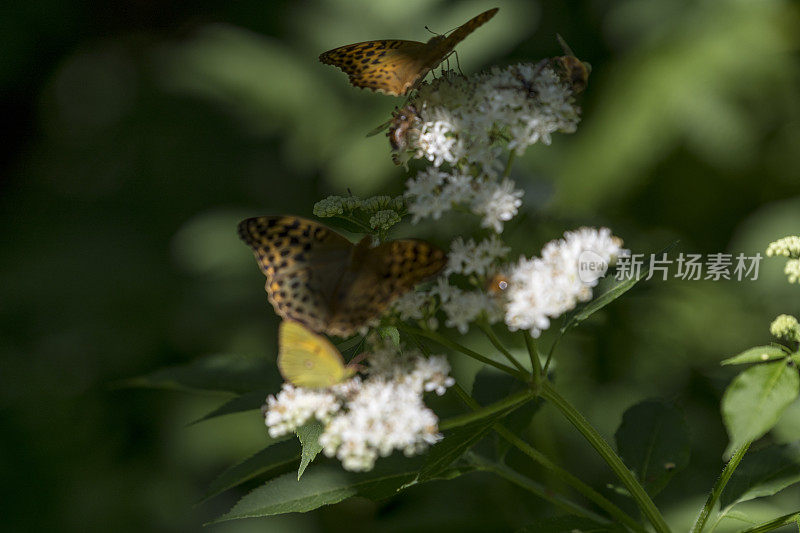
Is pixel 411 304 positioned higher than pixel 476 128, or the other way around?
pixel 476 128

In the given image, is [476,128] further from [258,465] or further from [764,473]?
[764,473]

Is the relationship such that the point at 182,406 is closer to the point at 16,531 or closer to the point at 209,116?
the point at 16,531

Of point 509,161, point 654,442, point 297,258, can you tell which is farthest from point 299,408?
point 654,442

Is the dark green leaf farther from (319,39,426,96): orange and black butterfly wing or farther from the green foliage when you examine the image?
the green foliage

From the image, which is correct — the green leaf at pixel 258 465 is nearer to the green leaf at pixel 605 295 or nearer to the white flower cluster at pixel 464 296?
the white flower cluster at pixel 464 296

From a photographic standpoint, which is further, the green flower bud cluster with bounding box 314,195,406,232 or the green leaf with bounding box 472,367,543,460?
the green leaf with bounding box 472,367,543,460

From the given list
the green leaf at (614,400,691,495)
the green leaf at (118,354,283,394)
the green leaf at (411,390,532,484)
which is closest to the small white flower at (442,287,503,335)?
the green leaf at (411,390,532,484)
